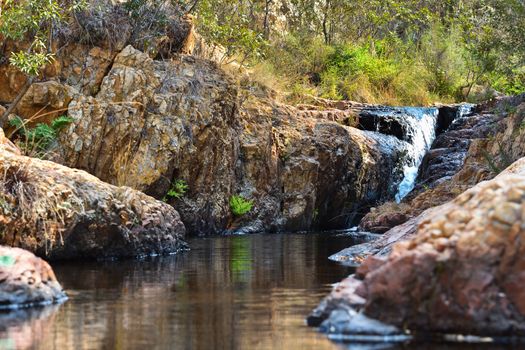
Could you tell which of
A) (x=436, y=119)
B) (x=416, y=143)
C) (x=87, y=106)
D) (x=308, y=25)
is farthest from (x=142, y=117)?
(x=308, y=25)

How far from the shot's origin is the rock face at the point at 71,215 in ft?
50.3

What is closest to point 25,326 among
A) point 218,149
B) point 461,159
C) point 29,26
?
point 29,26

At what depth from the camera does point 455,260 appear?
25.9 feet

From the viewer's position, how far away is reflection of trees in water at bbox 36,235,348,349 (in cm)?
824

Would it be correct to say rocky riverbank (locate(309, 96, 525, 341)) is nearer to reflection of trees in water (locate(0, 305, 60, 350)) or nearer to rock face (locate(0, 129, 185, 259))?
reflection of trees in water (locate(0, 305, 60, 350))

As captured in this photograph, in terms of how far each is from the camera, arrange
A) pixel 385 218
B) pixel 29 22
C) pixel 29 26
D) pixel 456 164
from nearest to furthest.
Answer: pixel 29 22
pixel 29 26
pixel 385 218
pixel 456 164

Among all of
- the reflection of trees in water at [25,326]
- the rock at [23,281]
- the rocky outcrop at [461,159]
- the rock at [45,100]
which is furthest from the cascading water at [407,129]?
the reflection of trees in water at [25,326]

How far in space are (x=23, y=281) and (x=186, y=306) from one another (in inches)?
68.7

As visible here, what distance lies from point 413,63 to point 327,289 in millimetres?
30675

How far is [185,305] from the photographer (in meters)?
10.3

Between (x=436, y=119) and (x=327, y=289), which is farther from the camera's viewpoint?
(x=436, y=119)

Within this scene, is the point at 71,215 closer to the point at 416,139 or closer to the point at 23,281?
the point at 23,281

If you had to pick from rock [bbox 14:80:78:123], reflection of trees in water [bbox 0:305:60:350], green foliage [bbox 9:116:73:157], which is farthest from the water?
rock [bbox 14:80:78:123]

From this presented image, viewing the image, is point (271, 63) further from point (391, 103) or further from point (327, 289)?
point (327, 289)
